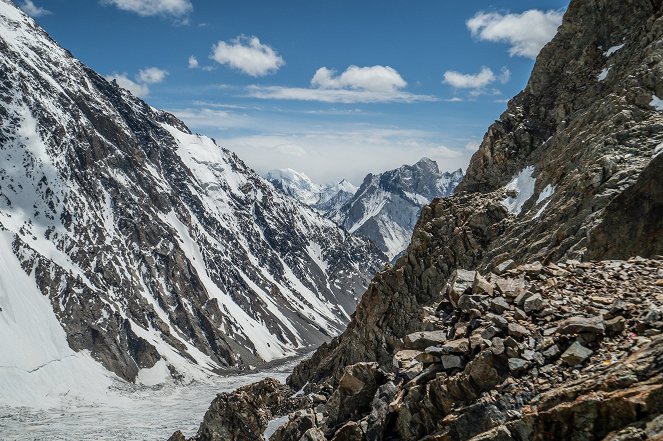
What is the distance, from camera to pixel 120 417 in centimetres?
16175

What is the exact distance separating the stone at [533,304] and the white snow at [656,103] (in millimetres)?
27766

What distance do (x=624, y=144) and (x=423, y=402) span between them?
27730 mm

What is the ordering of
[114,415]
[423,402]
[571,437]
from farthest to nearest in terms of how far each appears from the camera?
[114,415], [423,402], [571,437]

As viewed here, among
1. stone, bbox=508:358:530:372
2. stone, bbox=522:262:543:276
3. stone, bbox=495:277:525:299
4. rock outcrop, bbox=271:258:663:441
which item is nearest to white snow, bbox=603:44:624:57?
rock outcrop, bbox=271:258:663:441

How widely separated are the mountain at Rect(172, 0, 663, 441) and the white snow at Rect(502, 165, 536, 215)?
199 millimetres

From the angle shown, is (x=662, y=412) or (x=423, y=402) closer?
(x=662, y=412)

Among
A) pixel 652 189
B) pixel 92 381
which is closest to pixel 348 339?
pixel 652 189

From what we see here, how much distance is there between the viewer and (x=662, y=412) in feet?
39.9

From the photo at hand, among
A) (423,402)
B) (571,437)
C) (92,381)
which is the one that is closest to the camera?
(571,437)

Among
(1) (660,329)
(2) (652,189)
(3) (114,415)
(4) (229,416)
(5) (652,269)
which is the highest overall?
(2) (652,189)

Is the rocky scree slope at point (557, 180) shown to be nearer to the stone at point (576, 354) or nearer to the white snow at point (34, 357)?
the stone at point (576, 354)

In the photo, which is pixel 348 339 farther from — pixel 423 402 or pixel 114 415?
pixel 114 415

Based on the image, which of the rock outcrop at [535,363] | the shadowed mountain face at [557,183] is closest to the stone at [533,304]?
the rock outcrop at [535,363]

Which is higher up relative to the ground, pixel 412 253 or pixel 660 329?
pixel 412 253
